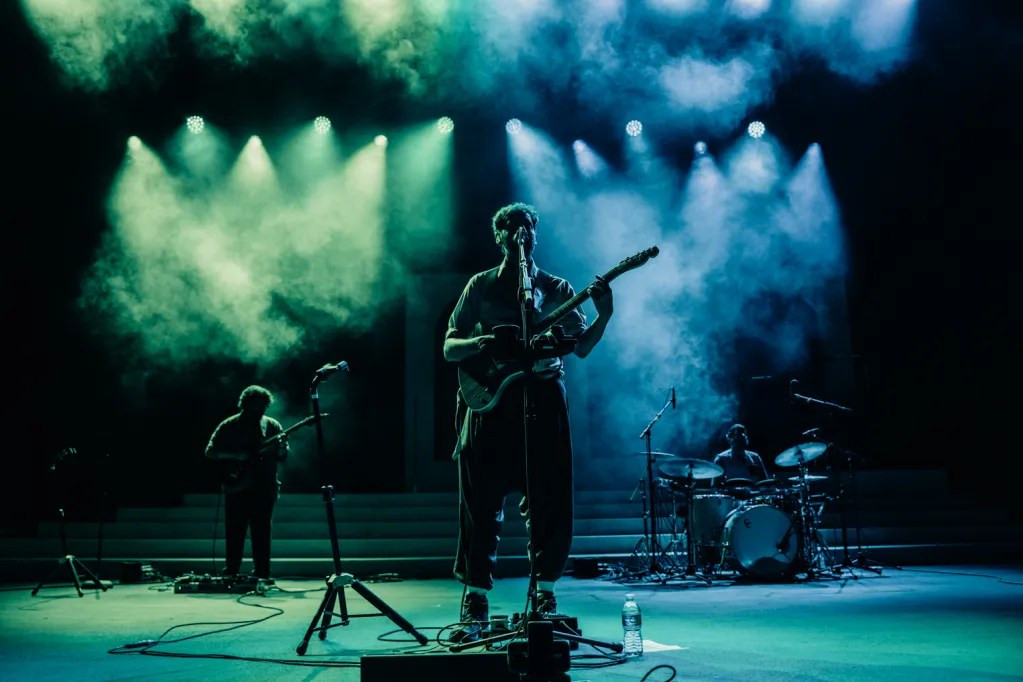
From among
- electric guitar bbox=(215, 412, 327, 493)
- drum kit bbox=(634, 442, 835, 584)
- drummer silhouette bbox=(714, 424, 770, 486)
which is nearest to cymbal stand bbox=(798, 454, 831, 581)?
drum kit bbox=(634, 442, 835, 584)

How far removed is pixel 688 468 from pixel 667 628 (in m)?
2.88

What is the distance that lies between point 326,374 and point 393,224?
761cm

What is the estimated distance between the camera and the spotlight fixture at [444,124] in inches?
431

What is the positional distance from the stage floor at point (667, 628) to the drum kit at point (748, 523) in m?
0.41

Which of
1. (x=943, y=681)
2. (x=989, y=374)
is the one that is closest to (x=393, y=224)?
(x=989, y=374)

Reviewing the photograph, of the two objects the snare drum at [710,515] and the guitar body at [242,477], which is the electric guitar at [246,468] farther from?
the snare drum at [710,515]

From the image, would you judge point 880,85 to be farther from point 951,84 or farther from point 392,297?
point 392,297

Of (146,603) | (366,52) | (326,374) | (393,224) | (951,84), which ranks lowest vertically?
(146,603)

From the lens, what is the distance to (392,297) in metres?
11.1

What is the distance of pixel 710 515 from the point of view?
711cm

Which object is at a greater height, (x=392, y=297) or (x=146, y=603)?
(x=392, y=297)

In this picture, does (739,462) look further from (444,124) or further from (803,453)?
(444,124)

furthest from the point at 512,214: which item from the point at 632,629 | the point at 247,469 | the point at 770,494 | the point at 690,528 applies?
the point at 690,528

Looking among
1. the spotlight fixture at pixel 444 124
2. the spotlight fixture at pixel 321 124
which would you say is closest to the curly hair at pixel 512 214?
the spotlight fixture at pixel 444 124
